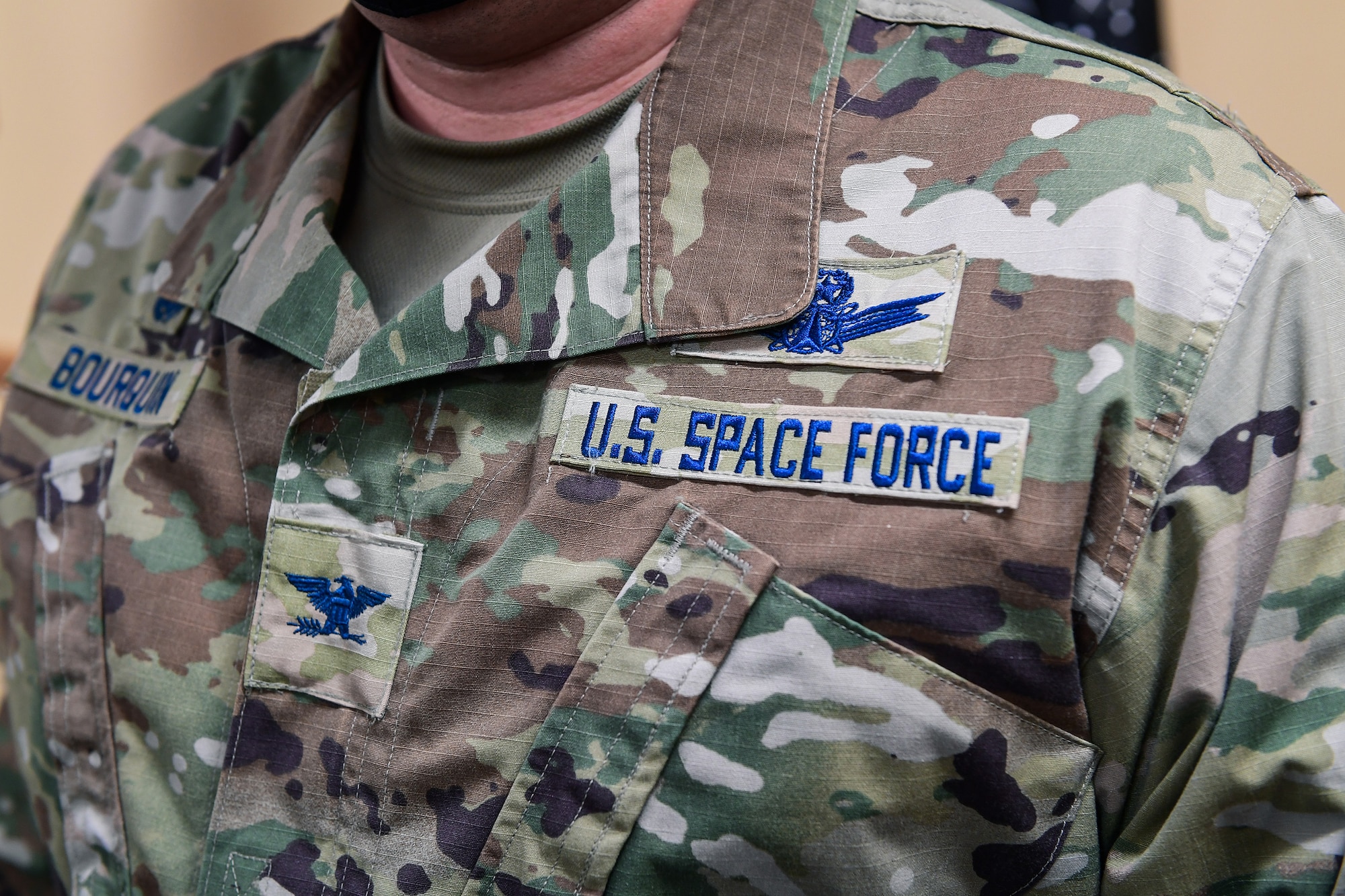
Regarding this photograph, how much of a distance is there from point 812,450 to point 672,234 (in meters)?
0.15

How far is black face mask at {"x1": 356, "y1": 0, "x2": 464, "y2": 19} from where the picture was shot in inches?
23.8

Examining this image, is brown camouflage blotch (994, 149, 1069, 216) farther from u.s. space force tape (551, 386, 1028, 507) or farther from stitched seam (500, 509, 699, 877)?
stitched seam (500, 509, 699, 877)

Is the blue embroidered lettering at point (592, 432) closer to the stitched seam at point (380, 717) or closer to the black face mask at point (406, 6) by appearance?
the stitched seam at point (380, 717)

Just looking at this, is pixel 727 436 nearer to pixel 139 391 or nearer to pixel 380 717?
pixel 380 717

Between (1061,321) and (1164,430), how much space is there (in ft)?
0.23

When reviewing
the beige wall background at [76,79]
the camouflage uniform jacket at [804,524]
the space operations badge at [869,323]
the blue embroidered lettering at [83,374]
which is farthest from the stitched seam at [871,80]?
the beige wall background at [76,79]

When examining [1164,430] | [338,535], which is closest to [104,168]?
[338,535]

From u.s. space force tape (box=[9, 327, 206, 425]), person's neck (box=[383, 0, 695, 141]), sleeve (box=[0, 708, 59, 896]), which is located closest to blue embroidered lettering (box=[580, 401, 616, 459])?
person's neck (box=[383, 0, 695, 141])

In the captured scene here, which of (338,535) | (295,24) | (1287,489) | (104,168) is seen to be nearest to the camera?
(1287,489)

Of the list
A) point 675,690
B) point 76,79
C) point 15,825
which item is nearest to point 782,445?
point 675,690

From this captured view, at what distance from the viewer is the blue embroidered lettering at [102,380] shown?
2.58 ft

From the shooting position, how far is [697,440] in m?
0.55

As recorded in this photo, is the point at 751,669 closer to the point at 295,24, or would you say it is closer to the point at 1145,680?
the point at 1145,680

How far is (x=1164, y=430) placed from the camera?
1.65 feet
